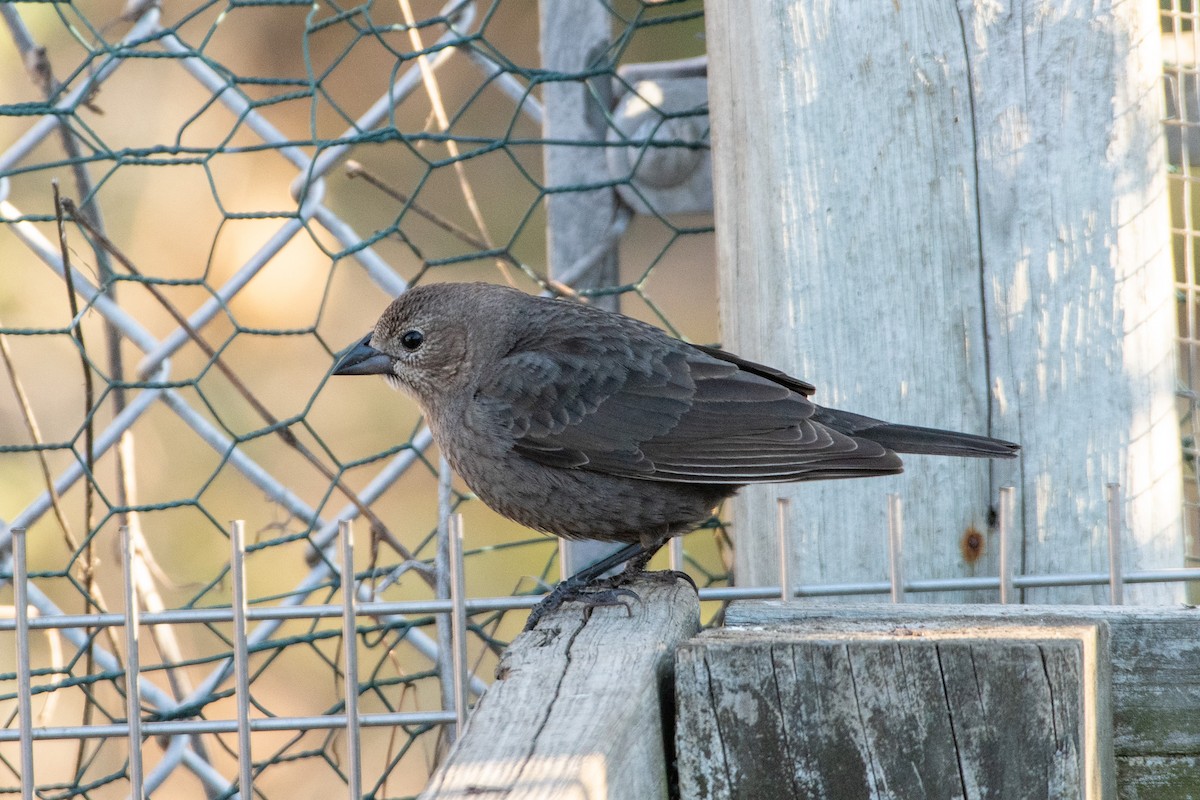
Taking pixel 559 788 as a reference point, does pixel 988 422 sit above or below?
above

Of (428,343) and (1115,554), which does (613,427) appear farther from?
(1115,554)

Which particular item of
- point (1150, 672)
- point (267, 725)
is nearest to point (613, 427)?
point (267, 725)

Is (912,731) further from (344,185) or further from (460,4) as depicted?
(344,185)

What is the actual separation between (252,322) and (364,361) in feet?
9.65

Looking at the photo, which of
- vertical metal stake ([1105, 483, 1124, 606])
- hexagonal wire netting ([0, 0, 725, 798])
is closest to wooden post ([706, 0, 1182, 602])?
vertical metal stake ([1105, 483, 1124, 606])

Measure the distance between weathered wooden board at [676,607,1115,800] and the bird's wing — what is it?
1.25 m

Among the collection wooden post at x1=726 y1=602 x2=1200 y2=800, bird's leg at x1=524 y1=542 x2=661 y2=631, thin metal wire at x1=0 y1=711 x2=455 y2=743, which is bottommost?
thin metal wire at x1=0 y1=711 x2=455 y2=743

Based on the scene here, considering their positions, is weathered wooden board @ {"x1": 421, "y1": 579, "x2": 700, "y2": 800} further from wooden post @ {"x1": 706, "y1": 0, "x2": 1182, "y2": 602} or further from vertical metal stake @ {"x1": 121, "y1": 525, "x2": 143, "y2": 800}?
wooden post @ {"x1": 706, "y1": 0, "x2": 1182, "y2": 602}

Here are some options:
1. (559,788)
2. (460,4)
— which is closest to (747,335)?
(460,4)

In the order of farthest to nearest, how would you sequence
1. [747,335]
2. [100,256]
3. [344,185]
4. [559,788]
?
[344,185], [100,256], [747,335], [559,788]

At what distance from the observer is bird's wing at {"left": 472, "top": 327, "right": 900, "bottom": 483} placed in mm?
2498

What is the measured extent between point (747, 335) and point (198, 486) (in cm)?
338

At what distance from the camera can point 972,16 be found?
2.26m

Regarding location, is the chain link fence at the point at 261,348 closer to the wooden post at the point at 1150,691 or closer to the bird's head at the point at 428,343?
the bird's head at the point at 428,343
